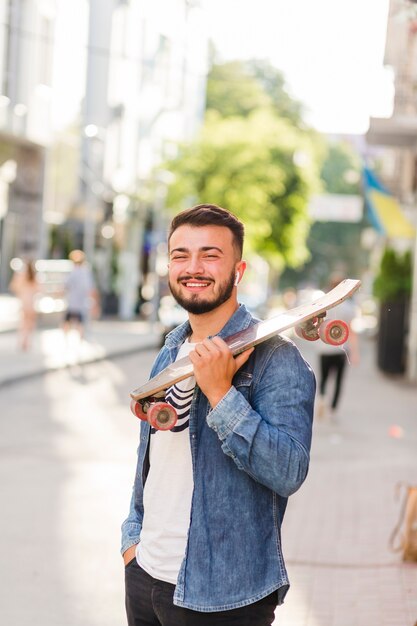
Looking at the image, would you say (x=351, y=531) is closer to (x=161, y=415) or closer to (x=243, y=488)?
(x=243, y=488)

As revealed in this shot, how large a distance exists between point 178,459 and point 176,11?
45707 millimetres

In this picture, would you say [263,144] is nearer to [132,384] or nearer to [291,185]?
[291,185]

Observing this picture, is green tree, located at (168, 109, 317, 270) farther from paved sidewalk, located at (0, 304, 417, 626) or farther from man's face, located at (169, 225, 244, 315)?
man's face, located at (169, 225, 244, 315)

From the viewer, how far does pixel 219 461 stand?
9.47ft

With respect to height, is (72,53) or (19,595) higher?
(72,53)

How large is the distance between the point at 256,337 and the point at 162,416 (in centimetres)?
27

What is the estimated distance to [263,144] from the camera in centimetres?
4444

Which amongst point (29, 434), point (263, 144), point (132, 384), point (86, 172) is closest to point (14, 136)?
point (86, 172)

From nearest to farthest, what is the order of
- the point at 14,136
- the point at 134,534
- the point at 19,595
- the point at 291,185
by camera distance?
1. the point at 134,534
2. the point at 19,595
3. the point at 14,136
4. the point at 291,185

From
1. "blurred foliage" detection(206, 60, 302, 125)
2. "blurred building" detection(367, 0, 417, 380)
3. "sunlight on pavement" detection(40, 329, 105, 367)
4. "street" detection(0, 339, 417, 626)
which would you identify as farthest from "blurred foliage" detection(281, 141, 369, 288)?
"street" detection(0, 339, 417, 626)

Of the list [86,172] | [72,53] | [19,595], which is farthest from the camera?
[86,172]

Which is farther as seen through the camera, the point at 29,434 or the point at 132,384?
the point at 132,384

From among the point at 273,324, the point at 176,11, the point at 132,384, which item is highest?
the point at 176,11

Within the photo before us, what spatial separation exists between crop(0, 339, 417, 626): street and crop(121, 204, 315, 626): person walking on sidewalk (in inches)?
123
